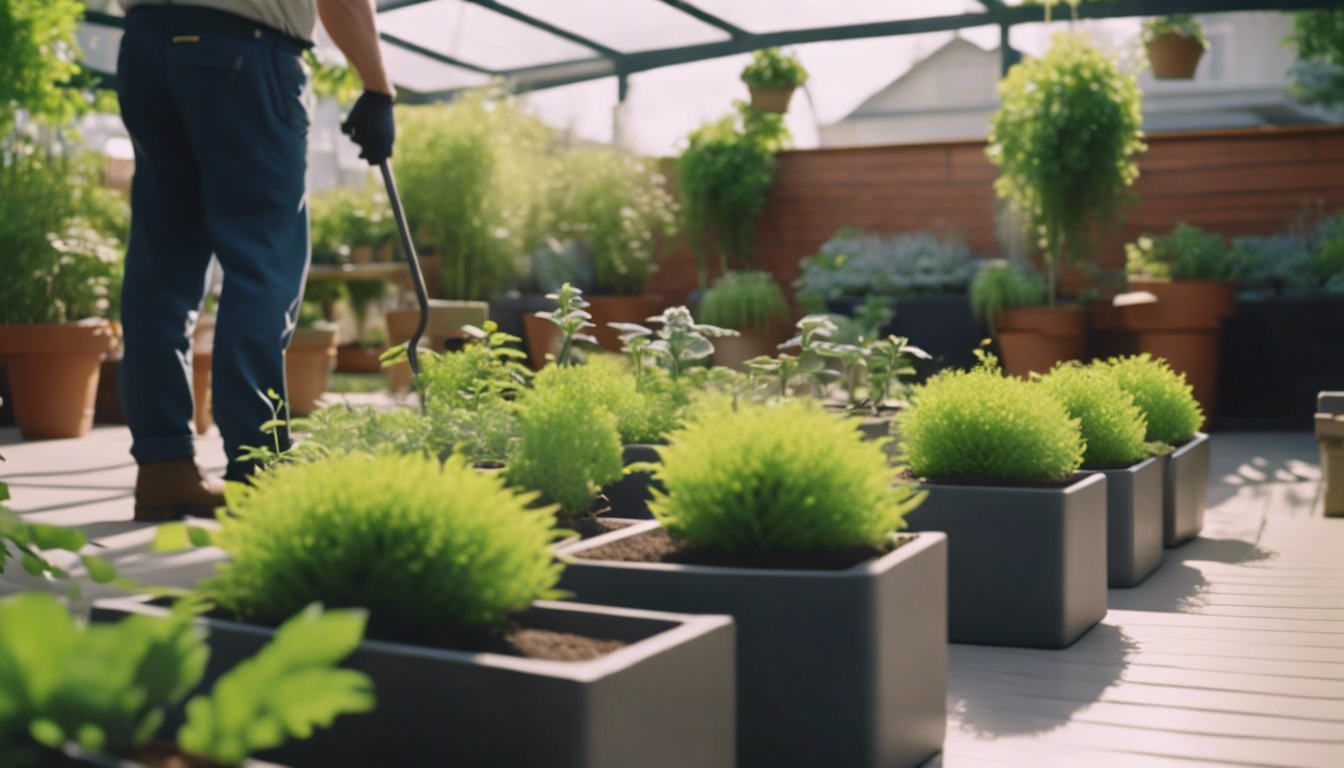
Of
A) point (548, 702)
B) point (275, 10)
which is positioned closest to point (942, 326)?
point (275, 10)

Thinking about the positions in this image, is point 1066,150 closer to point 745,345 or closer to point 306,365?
point 745,345

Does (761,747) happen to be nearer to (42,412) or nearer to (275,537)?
(275,537)

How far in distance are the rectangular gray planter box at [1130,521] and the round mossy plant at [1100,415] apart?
3 cm

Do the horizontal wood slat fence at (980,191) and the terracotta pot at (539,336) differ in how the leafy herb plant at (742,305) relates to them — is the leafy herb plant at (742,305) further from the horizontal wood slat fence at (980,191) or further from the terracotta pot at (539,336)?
the horizontal wood slat fence at (980,191)

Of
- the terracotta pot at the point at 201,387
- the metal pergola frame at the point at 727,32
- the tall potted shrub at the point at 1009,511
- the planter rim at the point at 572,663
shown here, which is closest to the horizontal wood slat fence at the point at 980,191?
the metal pergola frame at the point at 727,32

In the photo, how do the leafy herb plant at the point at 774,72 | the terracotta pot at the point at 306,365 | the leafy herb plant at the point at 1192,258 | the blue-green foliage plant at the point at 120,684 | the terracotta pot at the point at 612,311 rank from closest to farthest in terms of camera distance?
the blue-green foliage plant at the point at 120,684
the terracotta pot at the point at 306,365
the leafy herb plant at the point at 1192,258
the terracotta pot at the point at 612,311
the leafy herb plant at the point at 774,72

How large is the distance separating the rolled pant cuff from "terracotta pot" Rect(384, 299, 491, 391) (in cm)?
236

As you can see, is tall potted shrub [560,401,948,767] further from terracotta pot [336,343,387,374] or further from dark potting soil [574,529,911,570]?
terracotta pot [336,343,387,374]

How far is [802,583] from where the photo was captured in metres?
1.36

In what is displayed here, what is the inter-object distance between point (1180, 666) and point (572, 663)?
3.80ft

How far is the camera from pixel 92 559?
1009mm

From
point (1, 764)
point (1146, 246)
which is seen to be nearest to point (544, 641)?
point (1, 764)

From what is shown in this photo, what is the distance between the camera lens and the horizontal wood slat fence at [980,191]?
718 cm

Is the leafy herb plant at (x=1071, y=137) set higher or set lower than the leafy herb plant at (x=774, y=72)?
lower
